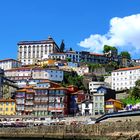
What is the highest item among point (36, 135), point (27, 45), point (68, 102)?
point (27, 45)

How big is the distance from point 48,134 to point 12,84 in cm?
5840

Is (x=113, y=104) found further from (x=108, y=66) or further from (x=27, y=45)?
(x=27, y=45)

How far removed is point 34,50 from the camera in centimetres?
15600

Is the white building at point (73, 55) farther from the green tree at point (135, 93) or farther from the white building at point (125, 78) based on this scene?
the green tree at point (135, 93)

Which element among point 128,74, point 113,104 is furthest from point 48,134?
point 128,74

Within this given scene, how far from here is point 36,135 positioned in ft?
205

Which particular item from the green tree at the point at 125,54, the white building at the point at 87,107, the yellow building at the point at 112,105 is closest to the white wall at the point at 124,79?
the yellow building at the point at 112,105

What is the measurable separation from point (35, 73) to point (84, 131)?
2807 inches

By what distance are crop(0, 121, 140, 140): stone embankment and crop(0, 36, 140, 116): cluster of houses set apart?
101 ft

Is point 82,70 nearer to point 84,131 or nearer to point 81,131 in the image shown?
point 81,131

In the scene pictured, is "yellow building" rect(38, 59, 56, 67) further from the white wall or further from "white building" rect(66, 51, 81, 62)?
the white wall

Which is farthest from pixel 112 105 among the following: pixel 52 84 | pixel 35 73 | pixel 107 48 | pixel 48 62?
pixel 107 48

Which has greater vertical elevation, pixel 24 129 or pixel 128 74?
pixel 128 74

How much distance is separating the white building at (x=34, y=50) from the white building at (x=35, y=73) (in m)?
21.5
